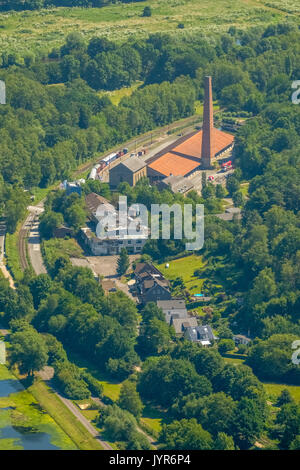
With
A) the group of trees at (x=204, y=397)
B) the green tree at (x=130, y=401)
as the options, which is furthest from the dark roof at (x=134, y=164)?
the green tree at (x=130, y=401)

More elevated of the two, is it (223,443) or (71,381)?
(223,443)

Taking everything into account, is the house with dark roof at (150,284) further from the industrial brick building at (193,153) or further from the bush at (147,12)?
the bush at (147,12)

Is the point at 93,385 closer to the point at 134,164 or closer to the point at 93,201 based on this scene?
the point at 93,201

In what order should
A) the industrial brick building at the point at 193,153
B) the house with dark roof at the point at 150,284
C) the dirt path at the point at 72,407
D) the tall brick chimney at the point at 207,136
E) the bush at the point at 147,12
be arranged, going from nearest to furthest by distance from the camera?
the dirt path at the point at 72,407, the house with dark roof at the point at 150,284, the industrial brick building at the point at 193,153, the tall brick chimney at the point at 207,136, the bush at the point at 147,12

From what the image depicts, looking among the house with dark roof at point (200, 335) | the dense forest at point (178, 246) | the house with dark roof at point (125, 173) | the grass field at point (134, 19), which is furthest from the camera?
the grass field at point (134, 19)

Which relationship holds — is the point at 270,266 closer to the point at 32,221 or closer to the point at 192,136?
the point at 32,221

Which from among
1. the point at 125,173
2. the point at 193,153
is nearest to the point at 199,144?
the point at 193,153
